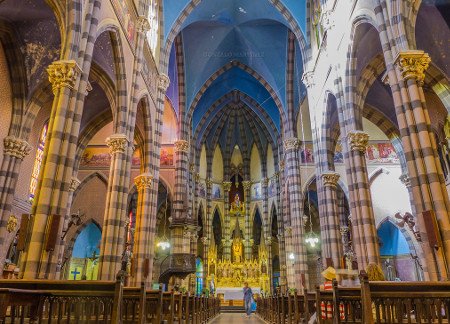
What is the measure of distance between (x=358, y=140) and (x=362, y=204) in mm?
2064

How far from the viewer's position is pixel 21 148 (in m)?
13.6

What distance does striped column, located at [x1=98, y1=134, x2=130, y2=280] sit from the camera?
10.8 metres

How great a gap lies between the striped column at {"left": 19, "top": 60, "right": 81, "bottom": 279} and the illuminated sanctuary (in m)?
0.03

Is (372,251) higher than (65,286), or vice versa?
(372,251)

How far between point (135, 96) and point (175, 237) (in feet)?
34.7

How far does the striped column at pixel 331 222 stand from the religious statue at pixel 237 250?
52.7 feet

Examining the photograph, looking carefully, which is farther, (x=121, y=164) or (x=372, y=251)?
(x=121, y=164)

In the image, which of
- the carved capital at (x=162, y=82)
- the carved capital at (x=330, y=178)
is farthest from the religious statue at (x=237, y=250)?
the carved capital at (x=162, y=82)

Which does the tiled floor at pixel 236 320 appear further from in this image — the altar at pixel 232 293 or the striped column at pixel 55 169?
the altar at pixel 232 293

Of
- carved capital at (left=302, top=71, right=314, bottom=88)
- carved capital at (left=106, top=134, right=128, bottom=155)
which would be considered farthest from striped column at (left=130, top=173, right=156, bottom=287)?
carved capital at (left=302, top=71, right=314, bottom=88)

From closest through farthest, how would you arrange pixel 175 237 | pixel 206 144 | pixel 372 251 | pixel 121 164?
pixel 372 251
pixel 121 164
pixel 175 237
pixel 206 144

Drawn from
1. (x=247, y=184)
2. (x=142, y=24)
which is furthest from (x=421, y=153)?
(x=247, y=184)

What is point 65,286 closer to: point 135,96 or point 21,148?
point 135,96

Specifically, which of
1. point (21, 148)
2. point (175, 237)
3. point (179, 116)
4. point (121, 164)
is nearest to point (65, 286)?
point (121, 164)
